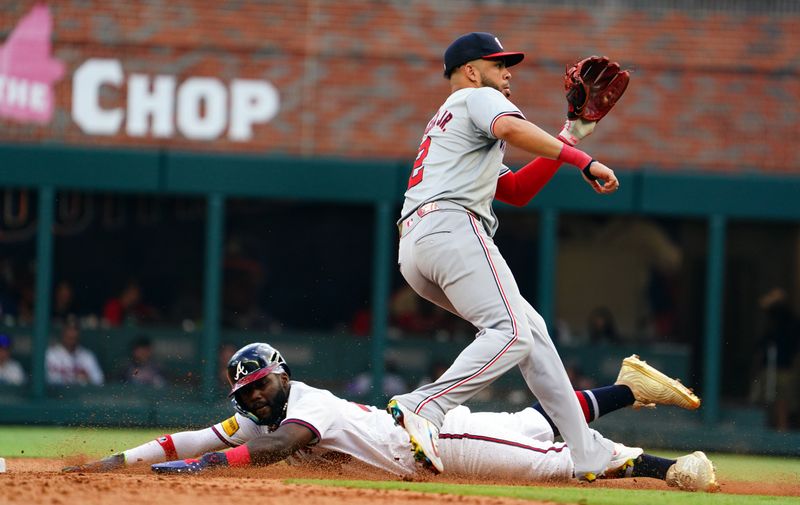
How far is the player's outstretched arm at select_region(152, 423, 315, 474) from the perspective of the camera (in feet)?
20.2

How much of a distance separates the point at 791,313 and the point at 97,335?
7.56m

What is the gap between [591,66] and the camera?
21.1 ft

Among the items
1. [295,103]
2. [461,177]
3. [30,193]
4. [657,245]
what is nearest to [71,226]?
[30,193]

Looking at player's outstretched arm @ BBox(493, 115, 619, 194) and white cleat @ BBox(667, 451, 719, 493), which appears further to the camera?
white cleat @ BBox(667, 451, 719, 493)

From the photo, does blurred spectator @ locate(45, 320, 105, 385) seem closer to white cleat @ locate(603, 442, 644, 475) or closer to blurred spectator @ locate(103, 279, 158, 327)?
blurred spectator @ locate(103, 279, 158, 327)

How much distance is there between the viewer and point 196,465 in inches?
248

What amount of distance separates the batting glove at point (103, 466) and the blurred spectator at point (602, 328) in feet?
27.2

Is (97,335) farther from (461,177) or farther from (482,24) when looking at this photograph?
(461,177)

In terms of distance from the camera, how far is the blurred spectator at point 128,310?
13891 mm

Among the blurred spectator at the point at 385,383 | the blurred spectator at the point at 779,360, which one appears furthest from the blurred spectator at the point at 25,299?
the blurred spectator at the point at 779,360

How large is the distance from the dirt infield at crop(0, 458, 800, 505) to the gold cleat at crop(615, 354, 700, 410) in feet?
1.44

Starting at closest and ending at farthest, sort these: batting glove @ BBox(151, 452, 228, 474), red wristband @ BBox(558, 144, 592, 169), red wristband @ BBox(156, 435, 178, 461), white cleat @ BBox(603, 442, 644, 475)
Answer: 1. red wristband @ BBox(558, 144, 592, 169)
2. batting glove @ BBox(151, 452, 228, 474)
3. white cleat @ BBox(603, 442, 644, 475)
4. red wristband @ BBox(156, 435, 178, 461)

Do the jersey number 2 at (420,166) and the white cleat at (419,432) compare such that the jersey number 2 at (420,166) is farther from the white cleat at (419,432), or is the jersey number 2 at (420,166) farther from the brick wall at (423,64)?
the brick wall at (423,64)

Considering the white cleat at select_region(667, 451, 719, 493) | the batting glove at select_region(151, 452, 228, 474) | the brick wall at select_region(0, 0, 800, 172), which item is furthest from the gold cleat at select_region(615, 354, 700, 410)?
the brick wall at select_region(0, 0, 800, 172)
